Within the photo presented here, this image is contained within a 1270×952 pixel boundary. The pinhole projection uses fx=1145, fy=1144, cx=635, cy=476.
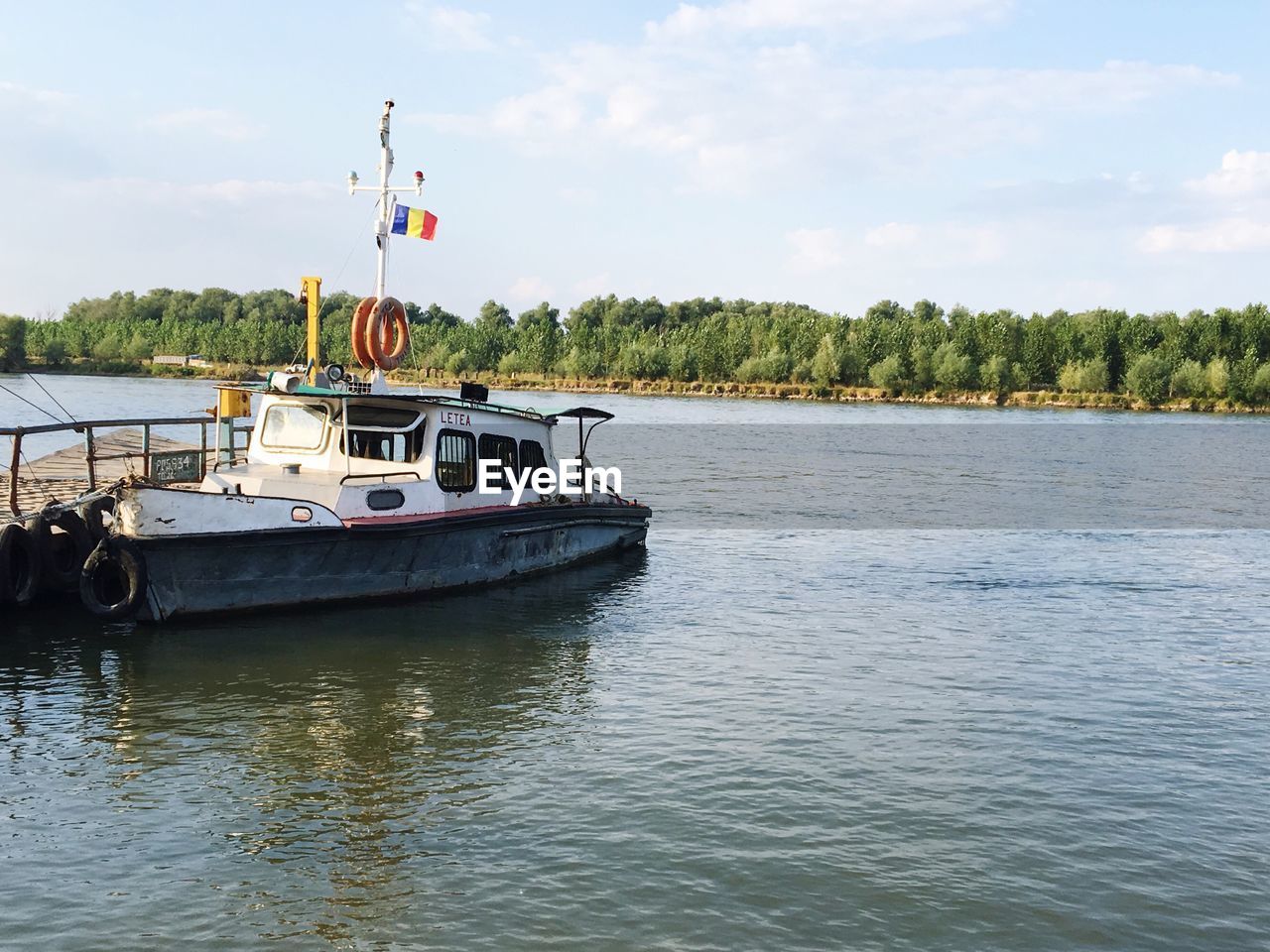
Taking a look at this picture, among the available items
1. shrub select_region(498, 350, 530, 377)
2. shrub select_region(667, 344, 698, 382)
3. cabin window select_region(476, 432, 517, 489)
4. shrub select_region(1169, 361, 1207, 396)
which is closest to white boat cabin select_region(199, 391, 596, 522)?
cabin window select_region(476, 432, 517, 489)

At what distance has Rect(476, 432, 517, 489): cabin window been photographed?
22078 mm

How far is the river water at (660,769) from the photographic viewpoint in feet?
30.7

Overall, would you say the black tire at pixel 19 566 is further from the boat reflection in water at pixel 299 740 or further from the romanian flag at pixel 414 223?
the romanian flag at pixel 414 223

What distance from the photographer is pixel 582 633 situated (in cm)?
1908

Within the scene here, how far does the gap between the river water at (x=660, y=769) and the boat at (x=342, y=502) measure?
66cm

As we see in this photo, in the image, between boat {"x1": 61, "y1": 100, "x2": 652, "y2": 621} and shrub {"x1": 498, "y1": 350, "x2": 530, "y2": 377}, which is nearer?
boat {"x1": 61, "y1": 100, "x2": 652, "y2": 621}

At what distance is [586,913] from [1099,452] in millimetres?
62149

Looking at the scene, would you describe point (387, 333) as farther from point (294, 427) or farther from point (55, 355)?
point (55, 355)

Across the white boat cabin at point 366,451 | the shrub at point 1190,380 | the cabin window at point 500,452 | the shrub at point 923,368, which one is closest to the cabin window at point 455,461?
the white boat cabin at point 366,451

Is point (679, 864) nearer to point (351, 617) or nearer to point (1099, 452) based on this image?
point (351, 617)

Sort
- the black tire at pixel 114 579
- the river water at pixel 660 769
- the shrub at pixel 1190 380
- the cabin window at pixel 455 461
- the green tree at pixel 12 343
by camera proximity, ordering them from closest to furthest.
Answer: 1. the river water at pixel 660 769
2. the black tire at pixel 114 579
3. the cabin window at pixel 455 461
4. the shrub at pixel 1190 380
5. the green tree at pixel 12 343

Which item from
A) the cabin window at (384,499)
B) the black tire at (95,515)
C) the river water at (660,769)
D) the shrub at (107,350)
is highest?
the shrub at (107,350)

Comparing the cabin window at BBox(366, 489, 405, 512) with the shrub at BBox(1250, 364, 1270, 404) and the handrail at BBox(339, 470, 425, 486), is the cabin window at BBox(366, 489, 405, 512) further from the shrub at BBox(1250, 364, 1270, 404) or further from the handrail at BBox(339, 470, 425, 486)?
the shrub at BBox(1250, 364, 1270, 404)

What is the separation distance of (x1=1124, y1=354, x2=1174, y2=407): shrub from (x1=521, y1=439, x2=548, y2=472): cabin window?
385 ft
